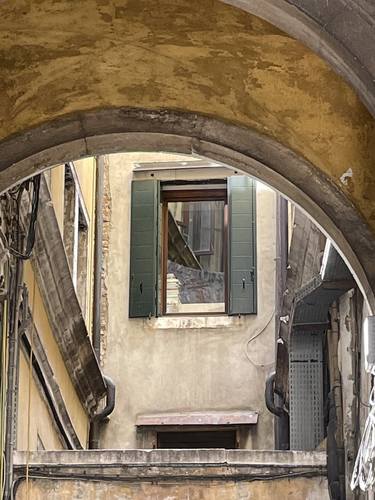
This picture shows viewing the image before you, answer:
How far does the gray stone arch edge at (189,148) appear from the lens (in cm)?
678

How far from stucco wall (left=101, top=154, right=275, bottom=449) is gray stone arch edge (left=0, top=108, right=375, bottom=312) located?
8.56 metres

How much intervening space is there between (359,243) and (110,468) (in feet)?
17.0

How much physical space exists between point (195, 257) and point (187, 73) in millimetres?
13901

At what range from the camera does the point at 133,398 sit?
15.6m

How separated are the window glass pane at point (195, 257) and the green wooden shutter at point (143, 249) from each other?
481mm

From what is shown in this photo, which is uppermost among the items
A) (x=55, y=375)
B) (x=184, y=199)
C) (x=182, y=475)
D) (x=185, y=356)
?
(x=184, y=199)

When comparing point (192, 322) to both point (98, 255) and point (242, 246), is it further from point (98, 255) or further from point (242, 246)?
point (98, 255)

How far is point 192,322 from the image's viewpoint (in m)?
15.8

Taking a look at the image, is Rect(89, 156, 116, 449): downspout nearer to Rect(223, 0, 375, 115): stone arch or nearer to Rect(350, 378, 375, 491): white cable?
Rect(350, 378, 375, 491): white cable

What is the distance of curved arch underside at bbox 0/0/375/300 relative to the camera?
21.7 feet

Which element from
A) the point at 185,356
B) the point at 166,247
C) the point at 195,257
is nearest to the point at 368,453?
the point at 185,356

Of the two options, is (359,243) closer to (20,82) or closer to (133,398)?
(20,82)

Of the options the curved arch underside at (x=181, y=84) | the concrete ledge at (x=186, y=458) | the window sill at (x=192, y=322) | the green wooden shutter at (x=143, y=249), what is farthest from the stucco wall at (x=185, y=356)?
the curved arch underside at (x=181, y=84)

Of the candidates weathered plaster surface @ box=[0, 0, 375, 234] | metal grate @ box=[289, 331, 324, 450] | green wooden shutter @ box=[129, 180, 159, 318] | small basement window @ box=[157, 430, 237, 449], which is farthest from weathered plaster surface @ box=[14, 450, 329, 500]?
weathered plaster surface @ box=[0, 0, 375, 234]
